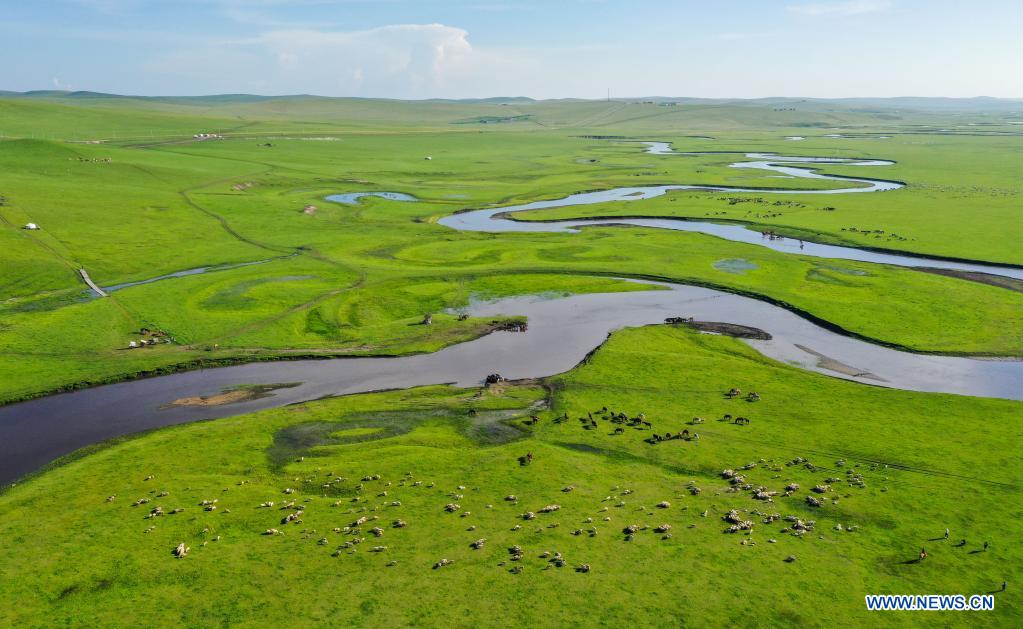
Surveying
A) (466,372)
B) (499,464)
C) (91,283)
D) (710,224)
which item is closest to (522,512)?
(499,464)

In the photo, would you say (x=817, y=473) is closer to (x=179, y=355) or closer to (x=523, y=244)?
(x=179, y=355)

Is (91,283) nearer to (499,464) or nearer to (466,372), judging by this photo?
(466,372)

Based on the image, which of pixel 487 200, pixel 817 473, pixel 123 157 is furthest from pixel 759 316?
pixel 123 157

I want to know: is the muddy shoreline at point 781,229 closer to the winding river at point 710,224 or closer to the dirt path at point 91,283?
the winding river at point 710,224

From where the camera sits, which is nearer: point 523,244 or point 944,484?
point 944,484

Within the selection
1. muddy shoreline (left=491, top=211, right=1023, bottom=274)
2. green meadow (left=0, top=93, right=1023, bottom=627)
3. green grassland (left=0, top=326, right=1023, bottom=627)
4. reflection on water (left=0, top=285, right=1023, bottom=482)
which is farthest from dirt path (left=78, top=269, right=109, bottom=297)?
muddy shoreline (left=491, top=211, right=1023, bottom=274)
